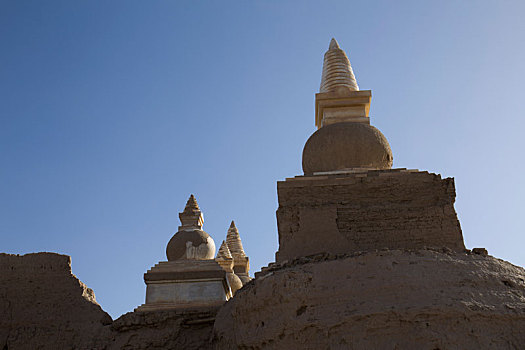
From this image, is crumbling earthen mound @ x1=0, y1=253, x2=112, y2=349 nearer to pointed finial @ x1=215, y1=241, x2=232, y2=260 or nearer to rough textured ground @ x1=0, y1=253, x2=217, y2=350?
rough textured ground @ x1=0, y1=253, x2=217, y2=350

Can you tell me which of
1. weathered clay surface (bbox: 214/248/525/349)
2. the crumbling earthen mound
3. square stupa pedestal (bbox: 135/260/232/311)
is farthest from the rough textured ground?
square stupa pedestal (bbox: 135/260/232/311)

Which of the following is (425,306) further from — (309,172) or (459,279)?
(309,172)

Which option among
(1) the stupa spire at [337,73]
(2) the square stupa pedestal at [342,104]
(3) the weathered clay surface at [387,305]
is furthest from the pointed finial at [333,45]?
(3) the weathered clay surface at [387,305]

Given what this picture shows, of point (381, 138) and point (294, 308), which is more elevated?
point (381, 138)

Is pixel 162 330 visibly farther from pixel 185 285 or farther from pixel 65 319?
pixel 185 285

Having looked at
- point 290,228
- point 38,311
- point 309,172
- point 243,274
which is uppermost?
point 243,274

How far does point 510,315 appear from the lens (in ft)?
17.4

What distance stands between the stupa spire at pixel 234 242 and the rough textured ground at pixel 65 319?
13.7 meters

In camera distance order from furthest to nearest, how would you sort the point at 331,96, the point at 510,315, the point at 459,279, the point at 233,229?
the point at 233,229 < the point at 331,96 < the point at 459,279 < the point at 510,315

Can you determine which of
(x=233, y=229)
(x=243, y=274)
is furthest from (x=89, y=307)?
(x=233, y=229)

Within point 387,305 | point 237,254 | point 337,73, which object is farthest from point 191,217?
point 387,305

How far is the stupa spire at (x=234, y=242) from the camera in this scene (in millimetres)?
21798

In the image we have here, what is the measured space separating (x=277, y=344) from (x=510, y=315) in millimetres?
2619

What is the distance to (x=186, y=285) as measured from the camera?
1225cm
